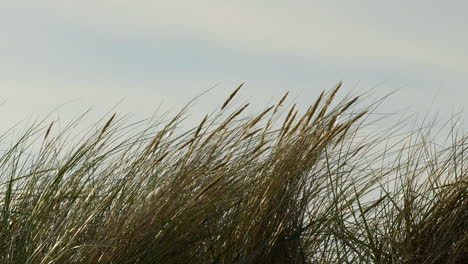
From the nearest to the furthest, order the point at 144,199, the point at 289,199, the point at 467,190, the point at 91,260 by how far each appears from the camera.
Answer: the point at 91,260, the point at 144,199, the point at 289,199, the point at 467,190

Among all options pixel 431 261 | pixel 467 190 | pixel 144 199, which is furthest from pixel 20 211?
pixel 467 190

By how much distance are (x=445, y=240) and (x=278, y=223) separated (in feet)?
2.19

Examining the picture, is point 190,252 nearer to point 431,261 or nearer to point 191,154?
point 191,154

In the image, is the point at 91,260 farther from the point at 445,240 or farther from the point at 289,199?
the point at 445,240

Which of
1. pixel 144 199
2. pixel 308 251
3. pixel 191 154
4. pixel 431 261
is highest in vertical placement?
pixel 191 154

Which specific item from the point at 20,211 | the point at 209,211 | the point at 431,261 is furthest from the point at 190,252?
the point at 431,261

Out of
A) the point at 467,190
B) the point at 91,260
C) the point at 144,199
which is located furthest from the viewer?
the point at 467,190

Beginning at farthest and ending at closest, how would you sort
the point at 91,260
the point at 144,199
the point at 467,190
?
the point at 467,190, the point at 144,199, the point at 91,260

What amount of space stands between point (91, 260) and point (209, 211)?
0.46 metres

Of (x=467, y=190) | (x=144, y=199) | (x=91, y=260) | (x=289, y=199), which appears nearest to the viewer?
(x=91, y=260)

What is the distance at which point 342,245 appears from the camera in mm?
2854

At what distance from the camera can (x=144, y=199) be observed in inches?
101

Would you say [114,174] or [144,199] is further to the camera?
[114,174]

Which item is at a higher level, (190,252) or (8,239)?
(8,239)
